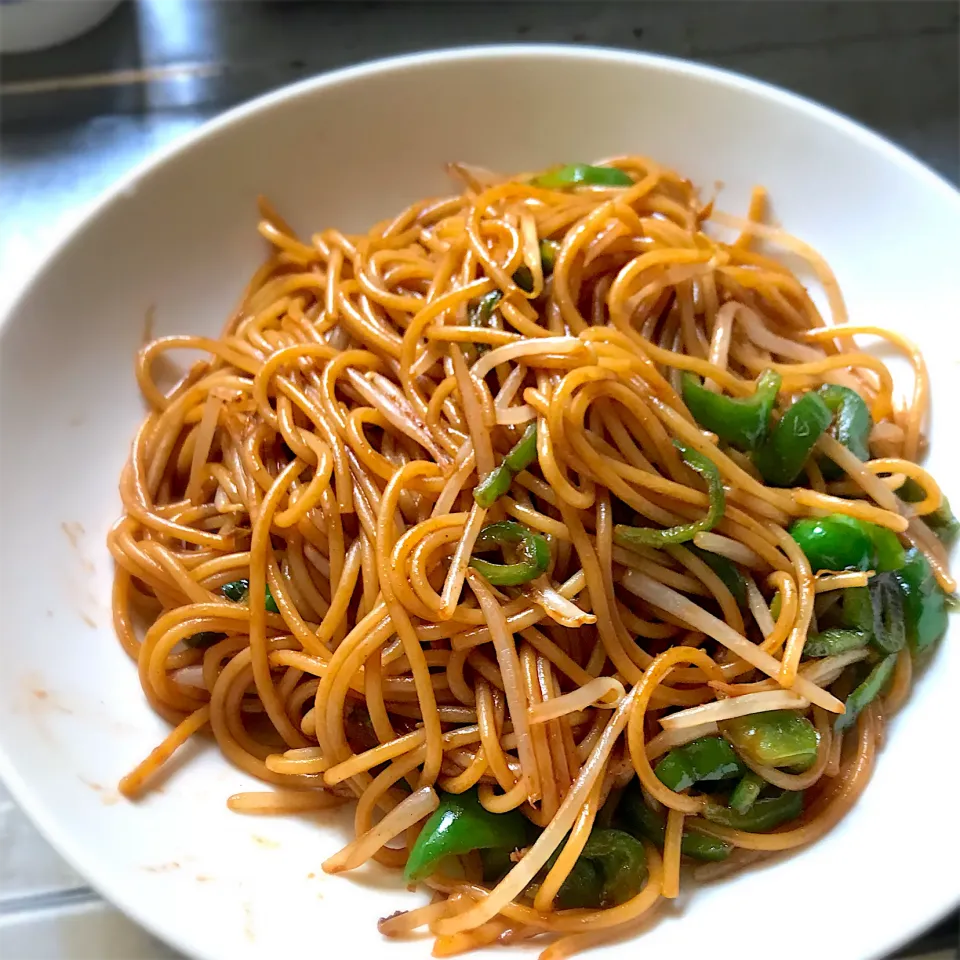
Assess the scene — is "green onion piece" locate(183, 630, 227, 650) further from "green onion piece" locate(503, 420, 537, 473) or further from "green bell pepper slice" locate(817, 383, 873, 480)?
"green bell pepper slice" locate(817, 383, 873, 480)

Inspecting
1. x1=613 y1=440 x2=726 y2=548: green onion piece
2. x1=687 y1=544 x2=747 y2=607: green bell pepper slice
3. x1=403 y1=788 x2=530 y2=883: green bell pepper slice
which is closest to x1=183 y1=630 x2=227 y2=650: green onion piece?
x1=403 y1=788 x2=530 y2=883: green bell pepper slice

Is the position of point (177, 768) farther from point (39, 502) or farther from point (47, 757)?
point (39, 502)

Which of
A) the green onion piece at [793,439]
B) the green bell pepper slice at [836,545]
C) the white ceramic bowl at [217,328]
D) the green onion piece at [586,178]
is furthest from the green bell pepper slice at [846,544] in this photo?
the green onion piece at [586,178]

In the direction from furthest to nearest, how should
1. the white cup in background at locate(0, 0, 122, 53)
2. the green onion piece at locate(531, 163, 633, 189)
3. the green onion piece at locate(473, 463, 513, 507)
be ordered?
the white cup in background at locate(0, 0, 122, 53), the green onion piece at locate(531, 163, 633, 189), the green onion piece at locate(473, 463, 513, 507)

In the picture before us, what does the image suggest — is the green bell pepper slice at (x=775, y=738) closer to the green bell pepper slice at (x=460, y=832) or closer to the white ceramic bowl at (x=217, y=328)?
the white ceramic bowl at (x=217, y=328)

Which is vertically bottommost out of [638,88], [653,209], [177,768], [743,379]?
Answer: [177,768]

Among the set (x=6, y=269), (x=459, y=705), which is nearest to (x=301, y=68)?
(x=6, y=269)
